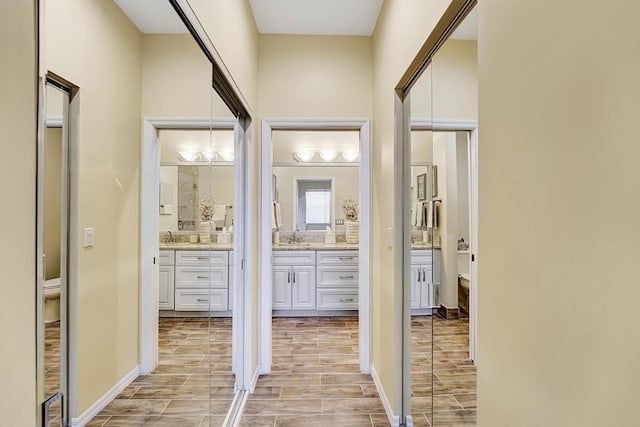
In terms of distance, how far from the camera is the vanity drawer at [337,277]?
4.62 m

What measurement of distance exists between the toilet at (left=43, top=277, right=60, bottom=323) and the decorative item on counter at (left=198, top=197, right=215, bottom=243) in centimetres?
91

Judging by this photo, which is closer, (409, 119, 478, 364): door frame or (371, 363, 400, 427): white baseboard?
(409, 119, 478, 364): door frame

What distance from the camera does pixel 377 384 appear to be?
274cm

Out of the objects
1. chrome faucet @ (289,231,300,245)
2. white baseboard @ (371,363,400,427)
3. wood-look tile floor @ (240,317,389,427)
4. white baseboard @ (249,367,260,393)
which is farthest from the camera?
chrome faucet @ (289,231,300,245)

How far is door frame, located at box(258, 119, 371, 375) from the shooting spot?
2.99 metres

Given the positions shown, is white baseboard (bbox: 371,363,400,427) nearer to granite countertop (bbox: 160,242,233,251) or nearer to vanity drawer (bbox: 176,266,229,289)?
vanity drawer (bbox: 176,266,229,289)

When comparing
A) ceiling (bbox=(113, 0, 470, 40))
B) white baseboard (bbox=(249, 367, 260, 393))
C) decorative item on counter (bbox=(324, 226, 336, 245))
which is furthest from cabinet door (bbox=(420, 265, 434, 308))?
decorative item on counter (bbox=(324, 226, 336, 245))

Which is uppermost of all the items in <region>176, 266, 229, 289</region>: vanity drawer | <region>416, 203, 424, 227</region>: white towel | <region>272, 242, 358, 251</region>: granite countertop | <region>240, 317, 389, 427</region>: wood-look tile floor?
<region>416, 203, 424, 227</region>: white towel

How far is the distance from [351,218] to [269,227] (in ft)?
7.49

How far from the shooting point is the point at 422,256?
1986 mm

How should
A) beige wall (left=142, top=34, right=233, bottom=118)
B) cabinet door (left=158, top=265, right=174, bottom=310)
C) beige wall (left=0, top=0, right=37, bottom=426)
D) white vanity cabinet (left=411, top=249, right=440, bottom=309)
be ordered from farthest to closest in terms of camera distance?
white vanity cabinet (left=411, top=249, right=440, bottom=309)
cabinet door (left=158, top=265, right=174, bottom=310)
beige wall (left=142, top=34, right=233, bottom=118)
beige wall (left=0, top=0, right=37, bottom=426)

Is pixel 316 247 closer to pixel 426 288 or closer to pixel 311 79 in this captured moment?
pixel 311 79

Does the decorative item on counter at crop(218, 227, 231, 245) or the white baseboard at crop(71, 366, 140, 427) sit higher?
the decorative item on counter at crop(218, 227, 231, 245)

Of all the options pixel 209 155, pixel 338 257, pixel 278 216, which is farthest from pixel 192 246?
pixel 278 216
